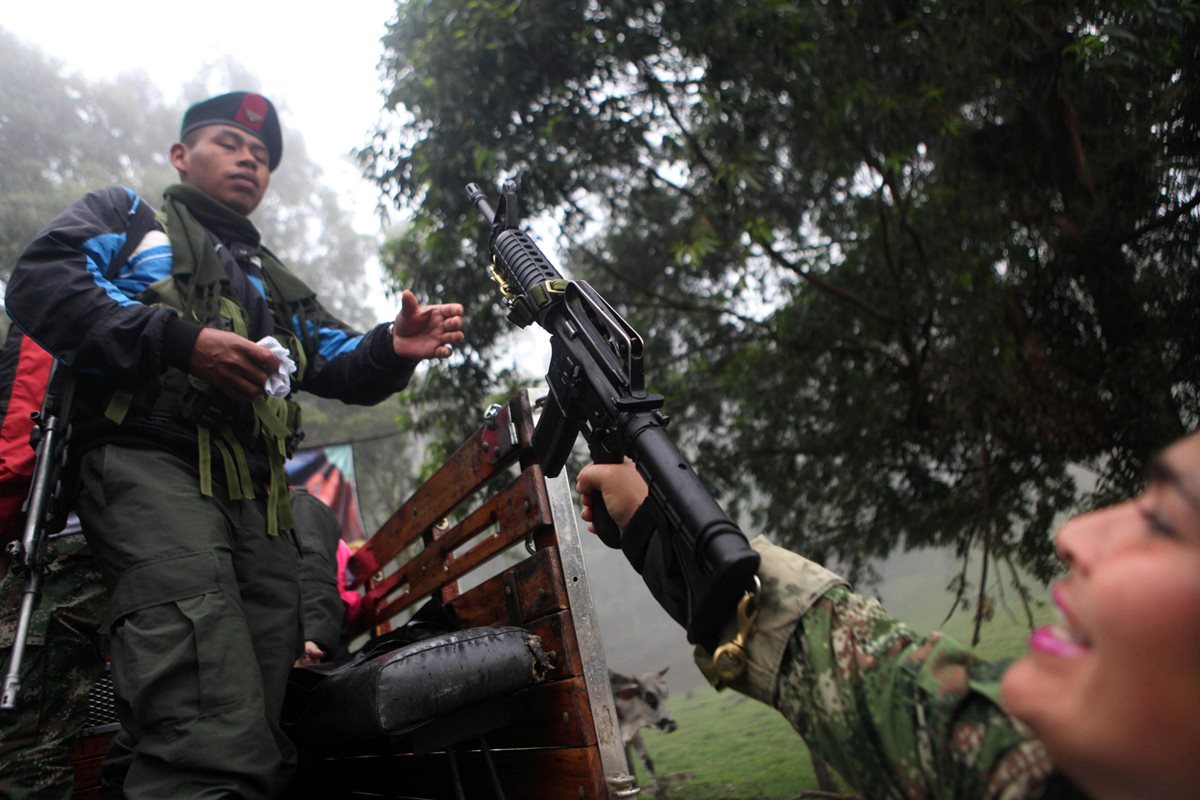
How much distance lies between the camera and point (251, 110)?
274cm

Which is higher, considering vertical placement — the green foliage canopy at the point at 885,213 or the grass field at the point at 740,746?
the green foliage canopy at the point at 885,213

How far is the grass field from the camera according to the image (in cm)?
686

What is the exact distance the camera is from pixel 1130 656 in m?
0.65

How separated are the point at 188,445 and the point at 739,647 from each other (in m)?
1.60

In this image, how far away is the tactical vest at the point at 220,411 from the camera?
6.73 ft

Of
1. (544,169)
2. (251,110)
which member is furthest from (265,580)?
(544,169)

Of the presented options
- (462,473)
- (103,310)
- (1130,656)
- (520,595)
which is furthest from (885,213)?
(1130,656)

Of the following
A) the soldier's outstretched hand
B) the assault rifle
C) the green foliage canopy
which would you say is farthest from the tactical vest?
the green foliage canopy

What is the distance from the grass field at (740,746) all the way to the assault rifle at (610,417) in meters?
3.36

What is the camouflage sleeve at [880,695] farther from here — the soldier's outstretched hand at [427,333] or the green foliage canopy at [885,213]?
→ the green foliage canopy at [885,213]

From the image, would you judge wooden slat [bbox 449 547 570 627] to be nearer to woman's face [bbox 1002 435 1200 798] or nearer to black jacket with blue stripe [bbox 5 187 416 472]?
black jacket with blue stripe [bbox 5 187 416 472]

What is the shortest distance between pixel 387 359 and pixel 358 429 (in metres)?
14.8

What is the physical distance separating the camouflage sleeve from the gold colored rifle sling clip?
11mm

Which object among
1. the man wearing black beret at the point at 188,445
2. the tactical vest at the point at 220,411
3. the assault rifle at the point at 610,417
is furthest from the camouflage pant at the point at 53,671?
the assault rifle at the point at 610,417
